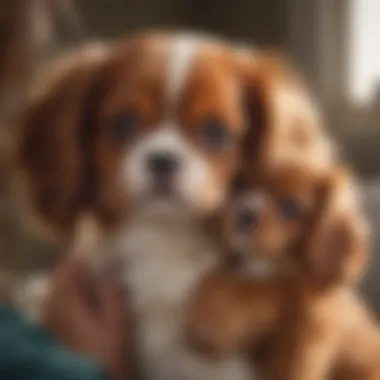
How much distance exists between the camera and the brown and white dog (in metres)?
1.06

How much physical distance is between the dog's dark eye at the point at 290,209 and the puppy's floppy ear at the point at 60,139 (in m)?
0.23

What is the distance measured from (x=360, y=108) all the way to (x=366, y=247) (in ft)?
0.55

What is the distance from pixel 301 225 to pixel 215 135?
14 cm

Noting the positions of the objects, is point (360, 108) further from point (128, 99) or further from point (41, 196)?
point (41, 196)

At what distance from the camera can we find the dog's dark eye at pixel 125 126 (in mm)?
1074

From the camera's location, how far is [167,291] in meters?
1.10

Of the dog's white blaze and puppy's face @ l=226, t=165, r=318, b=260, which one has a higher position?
the dog's white blaze

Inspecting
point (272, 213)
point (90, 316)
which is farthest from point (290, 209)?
point (90, 316)

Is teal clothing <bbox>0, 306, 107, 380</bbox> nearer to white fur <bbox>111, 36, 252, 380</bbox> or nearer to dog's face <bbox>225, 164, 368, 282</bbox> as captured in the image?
white fur <bbox>111, 36, 252, 380</bbox>

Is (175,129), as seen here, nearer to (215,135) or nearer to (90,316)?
(215,135)

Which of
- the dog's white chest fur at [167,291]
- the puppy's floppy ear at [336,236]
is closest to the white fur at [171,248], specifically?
the dog's white chest fur at [167,291]

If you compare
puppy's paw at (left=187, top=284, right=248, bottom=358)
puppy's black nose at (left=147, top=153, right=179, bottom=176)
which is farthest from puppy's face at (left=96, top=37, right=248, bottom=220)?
puppy's paw at (left=187, top=284, right=248, bottom=358)

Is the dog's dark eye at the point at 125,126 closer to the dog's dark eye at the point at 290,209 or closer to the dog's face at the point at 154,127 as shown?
the dog's face at the point at 154,127

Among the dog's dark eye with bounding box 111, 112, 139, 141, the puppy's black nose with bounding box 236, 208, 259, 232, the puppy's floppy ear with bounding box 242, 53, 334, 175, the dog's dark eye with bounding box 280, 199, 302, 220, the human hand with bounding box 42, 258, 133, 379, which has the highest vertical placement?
the puppy's floppy ear with bounding box 242, 53, 334, 175
